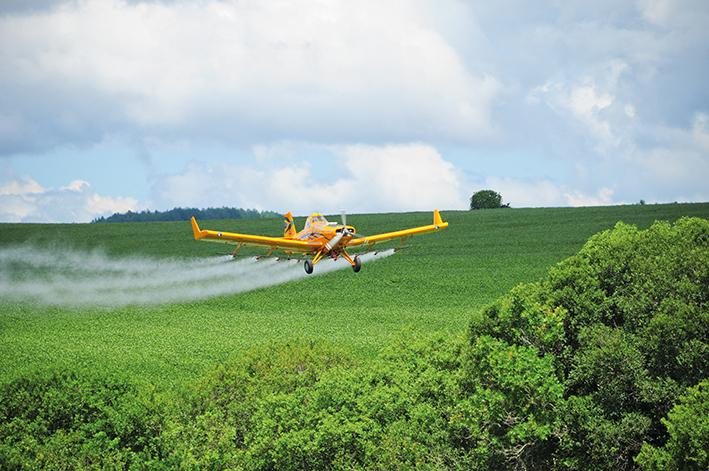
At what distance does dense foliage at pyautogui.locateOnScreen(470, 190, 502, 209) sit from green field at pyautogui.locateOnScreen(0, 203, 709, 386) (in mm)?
34831

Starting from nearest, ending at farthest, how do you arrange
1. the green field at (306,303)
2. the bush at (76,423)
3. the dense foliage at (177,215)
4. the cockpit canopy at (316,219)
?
the bush at (76,423) < the cockpit canopy at (316,219) < the green field at (306,303) < the dense foliage at (177,215)

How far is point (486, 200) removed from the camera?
195 m

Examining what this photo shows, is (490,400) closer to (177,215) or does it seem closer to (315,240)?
(315,240)

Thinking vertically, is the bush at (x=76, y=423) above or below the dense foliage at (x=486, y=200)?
below

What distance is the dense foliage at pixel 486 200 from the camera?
194625 mm

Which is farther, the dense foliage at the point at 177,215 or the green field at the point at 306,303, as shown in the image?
the dense foliage at the point at 177,215

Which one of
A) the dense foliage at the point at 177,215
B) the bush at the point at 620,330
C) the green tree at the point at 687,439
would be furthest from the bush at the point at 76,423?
the dense foliage at the point at 177,215

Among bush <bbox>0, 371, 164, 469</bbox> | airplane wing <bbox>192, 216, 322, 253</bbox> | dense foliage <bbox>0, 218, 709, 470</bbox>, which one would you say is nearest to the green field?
bush <bbox>0, 371, 164, 469</bbox>

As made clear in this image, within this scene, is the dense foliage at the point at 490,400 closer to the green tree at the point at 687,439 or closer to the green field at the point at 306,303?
the green tree at the point at 687,439

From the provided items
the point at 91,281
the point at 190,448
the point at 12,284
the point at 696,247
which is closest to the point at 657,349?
the point at 696,247

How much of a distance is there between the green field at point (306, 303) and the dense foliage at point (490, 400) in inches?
330

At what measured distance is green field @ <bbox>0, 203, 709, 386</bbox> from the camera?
80438 millimetres

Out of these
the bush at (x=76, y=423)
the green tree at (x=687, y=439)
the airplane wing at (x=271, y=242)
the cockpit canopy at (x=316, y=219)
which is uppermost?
the cockpit canopy at (x=316, y=219)

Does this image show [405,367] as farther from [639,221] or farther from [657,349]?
[639,221]
